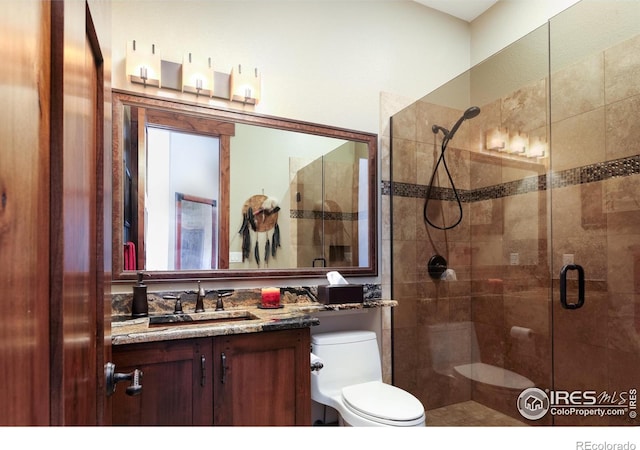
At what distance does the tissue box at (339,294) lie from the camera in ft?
6.91

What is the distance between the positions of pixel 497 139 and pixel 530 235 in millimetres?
664

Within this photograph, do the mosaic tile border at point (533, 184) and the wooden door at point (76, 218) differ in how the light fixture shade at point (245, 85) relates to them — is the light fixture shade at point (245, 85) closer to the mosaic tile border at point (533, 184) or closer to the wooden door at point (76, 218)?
the mosaic tile border at point (533, 184)

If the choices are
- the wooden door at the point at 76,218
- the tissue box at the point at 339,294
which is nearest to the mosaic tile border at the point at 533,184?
the tissue box at the point at 339,294

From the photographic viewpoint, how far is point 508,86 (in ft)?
7.48

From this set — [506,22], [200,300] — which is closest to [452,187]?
[506,22]

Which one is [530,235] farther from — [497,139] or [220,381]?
[220,381]

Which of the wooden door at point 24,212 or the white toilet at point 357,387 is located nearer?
the wooden door at point 24,212

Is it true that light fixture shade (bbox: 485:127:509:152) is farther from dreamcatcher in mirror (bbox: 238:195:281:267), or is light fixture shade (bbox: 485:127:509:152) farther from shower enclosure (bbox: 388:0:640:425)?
dreamcatcher in mirror (bbox: 238:195:281:267)

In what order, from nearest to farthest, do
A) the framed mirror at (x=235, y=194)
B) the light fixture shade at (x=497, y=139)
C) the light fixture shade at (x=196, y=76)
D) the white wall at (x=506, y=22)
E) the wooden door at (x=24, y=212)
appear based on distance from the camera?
the wooden door at (x=24, y=212) < the framed mirror at (x=235, y=194) < the light fixture shade at (x=196, y=76) < the light fixture shade at (x=497, y=139) < the white wall at (x=506, y=22)

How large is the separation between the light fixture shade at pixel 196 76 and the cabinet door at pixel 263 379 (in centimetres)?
138

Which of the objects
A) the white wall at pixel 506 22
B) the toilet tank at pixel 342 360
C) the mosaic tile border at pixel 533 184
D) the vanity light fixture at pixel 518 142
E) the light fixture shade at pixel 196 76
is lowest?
the toilet tank at pixel 342 360

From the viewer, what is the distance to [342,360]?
2.10 meters
